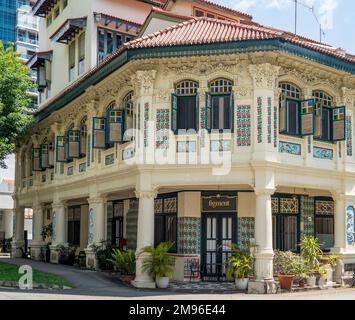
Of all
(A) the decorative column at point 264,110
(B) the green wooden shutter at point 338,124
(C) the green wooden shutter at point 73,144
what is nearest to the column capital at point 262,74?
(A) the decorative column at point 264,110

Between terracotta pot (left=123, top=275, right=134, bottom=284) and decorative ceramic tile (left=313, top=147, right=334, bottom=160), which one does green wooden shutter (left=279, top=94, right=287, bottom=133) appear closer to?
decorative ceramic tile (left=313, top=147, right=334, bottom=160)

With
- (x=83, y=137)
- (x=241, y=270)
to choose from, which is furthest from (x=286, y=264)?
(x=83, y=137)

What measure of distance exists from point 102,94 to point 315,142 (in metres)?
8.43

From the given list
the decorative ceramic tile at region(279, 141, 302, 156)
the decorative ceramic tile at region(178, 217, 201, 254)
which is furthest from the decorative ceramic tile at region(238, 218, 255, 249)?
the decorative ceramic tile at region(279, 141, 302, 156)

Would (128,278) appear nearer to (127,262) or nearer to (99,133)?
(127,262)

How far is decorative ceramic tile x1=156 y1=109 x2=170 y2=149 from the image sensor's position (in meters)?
19.9

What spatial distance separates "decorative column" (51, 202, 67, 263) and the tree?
3.52 meters

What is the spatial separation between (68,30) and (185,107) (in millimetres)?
11367

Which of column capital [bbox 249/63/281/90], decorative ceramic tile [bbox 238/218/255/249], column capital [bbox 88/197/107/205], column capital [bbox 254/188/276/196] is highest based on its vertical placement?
column capital [bbox 249/63/281/90]

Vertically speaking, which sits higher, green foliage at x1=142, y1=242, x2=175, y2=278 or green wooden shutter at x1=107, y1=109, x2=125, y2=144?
green wooden shutter at x1=107, y1=109, x2=125, y2=144

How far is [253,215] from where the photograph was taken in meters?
21.4

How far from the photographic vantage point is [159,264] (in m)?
19.2

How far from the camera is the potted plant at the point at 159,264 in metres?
19.2

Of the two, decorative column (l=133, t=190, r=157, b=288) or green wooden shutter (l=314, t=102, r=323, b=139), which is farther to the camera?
green wooden shutter (l=314, t=102, r=323, b=139)
